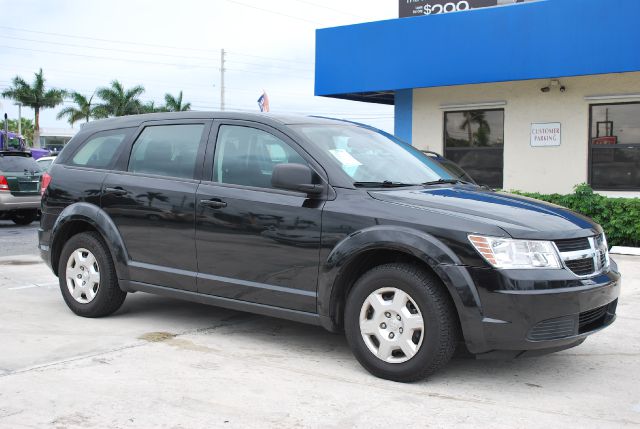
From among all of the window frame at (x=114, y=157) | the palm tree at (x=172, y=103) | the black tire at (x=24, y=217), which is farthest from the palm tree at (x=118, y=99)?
the window frame at (x=114, y=157)

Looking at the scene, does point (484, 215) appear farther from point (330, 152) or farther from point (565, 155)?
point (565, 155)

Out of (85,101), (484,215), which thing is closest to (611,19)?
(484,215)

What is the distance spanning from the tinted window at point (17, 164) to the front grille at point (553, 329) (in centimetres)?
1333

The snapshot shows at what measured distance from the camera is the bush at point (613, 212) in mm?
11445

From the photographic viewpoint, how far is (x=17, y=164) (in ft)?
50.1

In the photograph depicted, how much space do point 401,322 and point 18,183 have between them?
12506 millimetres

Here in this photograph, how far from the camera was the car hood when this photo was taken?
439 cm

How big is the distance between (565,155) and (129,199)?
9.64 m

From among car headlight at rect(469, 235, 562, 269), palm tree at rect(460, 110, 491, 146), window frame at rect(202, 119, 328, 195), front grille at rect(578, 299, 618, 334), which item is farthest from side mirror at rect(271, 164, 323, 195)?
palm tree at rect(460, 110, 491, 146)

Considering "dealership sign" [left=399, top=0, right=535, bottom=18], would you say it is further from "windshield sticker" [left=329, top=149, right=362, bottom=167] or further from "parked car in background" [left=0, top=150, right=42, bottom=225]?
"windshield sticker" [left=329, top=149, right=362, bottom=167]

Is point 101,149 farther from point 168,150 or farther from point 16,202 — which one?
point 16,202

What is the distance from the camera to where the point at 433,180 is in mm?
5457

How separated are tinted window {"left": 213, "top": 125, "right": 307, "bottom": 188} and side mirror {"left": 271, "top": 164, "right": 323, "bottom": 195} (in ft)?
0.91

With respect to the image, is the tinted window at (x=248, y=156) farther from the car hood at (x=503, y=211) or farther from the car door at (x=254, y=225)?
the car hood at (x=503, y=211)
